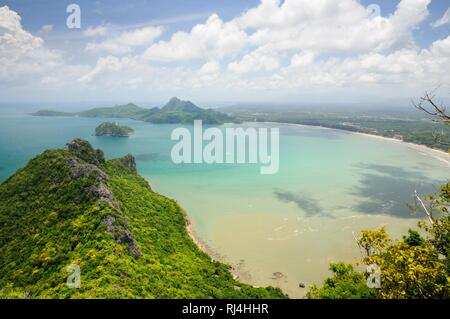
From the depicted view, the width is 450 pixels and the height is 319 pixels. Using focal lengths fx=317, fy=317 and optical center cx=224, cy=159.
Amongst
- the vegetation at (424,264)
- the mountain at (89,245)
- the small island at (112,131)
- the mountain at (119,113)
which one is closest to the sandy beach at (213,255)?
the mountain at (89,245)

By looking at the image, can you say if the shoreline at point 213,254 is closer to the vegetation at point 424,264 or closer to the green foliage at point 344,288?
the green foliage at point 344,288

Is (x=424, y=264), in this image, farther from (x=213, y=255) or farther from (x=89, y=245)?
(x=213, y=255)

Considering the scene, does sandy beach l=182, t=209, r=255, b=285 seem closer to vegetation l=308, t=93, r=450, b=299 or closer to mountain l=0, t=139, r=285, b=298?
mountain l=0, t=139, r=285, b=298

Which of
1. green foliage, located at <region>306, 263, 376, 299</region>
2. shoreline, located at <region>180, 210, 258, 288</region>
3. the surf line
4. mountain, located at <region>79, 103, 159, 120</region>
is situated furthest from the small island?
green foliage, located at <region>306, 263, 376, 299</region>

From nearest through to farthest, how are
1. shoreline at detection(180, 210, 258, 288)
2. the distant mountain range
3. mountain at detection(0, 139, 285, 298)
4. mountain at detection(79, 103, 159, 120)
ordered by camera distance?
mountain at detection(0, 139, 285, 298), shoreline at detection(180, 210, 258, 288), the distant mountain range, mountain at detection(79, 103, 159, 120)

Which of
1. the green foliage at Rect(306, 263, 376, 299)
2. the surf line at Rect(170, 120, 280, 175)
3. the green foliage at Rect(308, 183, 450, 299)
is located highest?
the green foliage at Rect(308, 183, 450, 299)

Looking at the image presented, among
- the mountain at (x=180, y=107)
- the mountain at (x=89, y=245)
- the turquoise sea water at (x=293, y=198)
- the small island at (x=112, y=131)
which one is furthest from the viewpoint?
the mountain at (x=180, y=107)
